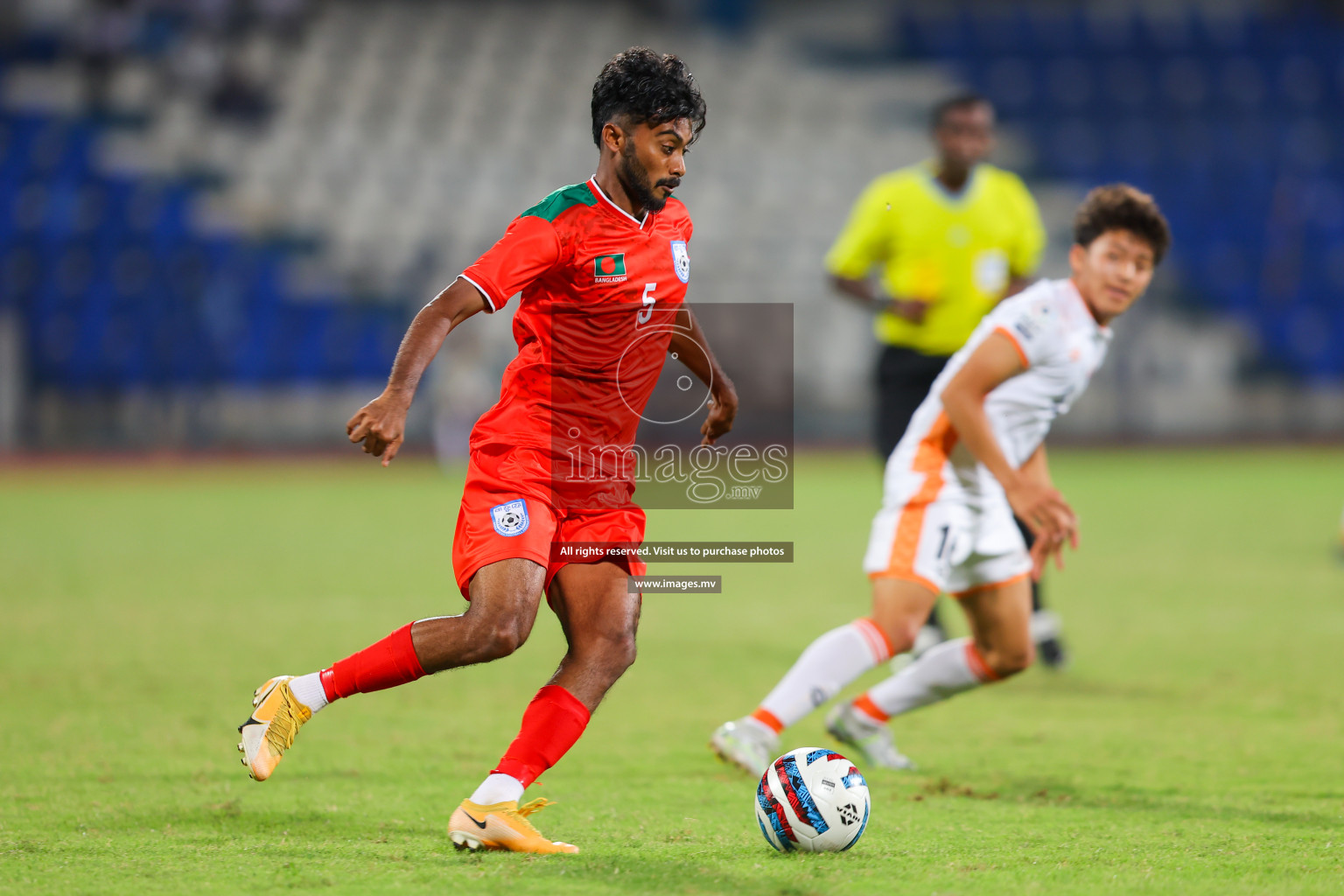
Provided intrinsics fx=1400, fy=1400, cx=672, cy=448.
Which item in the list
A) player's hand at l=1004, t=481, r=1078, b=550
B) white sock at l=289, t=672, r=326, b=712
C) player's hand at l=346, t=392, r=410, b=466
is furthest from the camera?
player's hand at l=1004, t=481, r=1078, b=550

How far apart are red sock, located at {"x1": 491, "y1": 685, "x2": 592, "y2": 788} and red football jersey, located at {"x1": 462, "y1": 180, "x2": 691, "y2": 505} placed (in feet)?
1.88

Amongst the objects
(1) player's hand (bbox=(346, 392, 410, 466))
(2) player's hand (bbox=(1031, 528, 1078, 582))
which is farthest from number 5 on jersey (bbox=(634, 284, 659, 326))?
(2) player's hand (bbox=(1031, 528, 1078, 582))

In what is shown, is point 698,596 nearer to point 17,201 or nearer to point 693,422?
point 693,422

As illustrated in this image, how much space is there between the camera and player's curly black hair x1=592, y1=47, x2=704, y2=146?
3.73 metres

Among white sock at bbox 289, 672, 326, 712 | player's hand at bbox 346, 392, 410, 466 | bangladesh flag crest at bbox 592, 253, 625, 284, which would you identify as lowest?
white sock at bbox 289, 672, 326, 712

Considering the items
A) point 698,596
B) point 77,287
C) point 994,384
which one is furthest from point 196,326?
point 994,384

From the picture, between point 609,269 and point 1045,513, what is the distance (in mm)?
1554

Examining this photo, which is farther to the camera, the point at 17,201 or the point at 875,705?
the point at 17,201

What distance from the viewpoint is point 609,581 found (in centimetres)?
388

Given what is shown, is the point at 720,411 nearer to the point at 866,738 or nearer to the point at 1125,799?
the point at 866,738

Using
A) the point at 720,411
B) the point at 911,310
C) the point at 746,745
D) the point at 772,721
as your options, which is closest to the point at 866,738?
the point at 772,721

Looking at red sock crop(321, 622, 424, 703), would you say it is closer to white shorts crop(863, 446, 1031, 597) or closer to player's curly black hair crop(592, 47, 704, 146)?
player's curly black hair crop(592, 47, 704, 146)

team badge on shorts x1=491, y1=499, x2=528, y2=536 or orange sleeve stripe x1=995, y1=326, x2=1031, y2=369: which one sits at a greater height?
orange sleeve stripe x1=995, y1=326, x2=1031, y2=369

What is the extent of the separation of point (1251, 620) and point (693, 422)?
8398 millimetres
